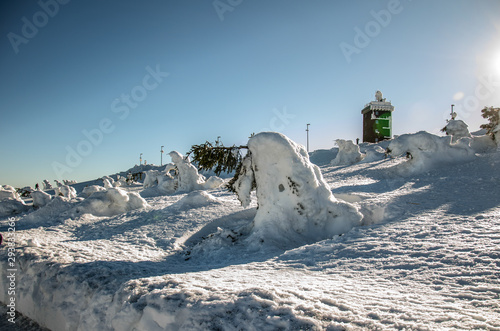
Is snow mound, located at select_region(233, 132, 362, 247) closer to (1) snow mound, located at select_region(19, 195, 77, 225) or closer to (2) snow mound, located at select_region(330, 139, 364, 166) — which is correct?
(1) snow mound, located at select_region(19, 195, 77, 225)

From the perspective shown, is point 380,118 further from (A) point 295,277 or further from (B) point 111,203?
(A) point 295,277

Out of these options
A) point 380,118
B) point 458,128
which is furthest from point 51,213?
point 380,118

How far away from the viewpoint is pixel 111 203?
366 inches

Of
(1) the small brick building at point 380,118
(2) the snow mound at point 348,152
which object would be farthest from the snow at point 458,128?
(1) the small brick building at point 380,118

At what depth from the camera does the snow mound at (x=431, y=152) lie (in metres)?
9.88

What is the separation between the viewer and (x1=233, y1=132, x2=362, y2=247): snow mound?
5293mm

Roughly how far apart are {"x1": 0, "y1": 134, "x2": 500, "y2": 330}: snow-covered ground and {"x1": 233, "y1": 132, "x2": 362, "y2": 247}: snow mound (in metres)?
0.61

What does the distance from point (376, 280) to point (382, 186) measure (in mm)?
6652

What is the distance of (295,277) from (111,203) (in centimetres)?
817

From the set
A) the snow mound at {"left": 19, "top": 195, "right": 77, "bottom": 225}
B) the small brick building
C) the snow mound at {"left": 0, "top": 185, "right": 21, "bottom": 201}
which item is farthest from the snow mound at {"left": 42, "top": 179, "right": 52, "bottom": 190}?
the small brick building

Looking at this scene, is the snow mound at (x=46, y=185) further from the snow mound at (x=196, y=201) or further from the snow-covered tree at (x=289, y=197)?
the snow-covered tree at (x=289, y=197)

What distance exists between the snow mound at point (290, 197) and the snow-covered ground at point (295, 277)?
0.61 m

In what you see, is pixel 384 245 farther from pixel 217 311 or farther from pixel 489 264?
pixel 217 311

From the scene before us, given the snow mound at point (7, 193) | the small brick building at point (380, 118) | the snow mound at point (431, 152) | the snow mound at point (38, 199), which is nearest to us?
the snow mound at point (431, 152)
